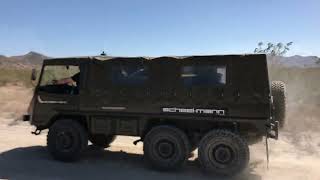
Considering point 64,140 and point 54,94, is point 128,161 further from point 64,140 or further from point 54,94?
point 54,94

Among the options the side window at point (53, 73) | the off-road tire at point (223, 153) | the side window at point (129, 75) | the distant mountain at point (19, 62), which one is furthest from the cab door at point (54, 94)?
the distant mountain at point (19, 62)

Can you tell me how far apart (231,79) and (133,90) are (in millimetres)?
2264

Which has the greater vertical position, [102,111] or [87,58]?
[87,58]

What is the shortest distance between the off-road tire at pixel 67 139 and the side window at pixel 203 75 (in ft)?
9.72

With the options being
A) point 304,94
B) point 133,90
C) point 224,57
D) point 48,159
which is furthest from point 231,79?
point 304,94

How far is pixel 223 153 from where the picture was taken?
11.1 meters

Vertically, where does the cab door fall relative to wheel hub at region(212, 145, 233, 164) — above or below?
above

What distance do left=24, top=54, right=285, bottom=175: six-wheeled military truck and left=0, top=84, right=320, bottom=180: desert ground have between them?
0.47 metres

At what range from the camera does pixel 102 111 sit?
39.9 ft

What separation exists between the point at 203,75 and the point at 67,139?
3781 millimetres

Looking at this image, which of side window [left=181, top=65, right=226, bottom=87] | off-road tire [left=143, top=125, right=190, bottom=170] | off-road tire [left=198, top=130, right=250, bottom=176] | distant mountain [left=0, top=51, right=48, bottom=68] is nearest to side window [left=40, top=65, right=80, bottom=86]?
off-road tire [left=143, top=125, right=190, bottom=170]

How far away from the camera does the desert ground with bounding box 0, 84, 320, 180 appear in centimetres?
1129

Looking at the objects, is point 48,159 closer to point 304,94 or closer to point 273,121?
point 273,121

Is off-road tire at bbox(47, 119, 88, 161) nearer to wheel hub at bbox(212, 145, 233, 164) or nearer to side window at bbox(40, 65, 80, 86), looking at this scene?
side window at bbox(40, 65, 80, 86)
